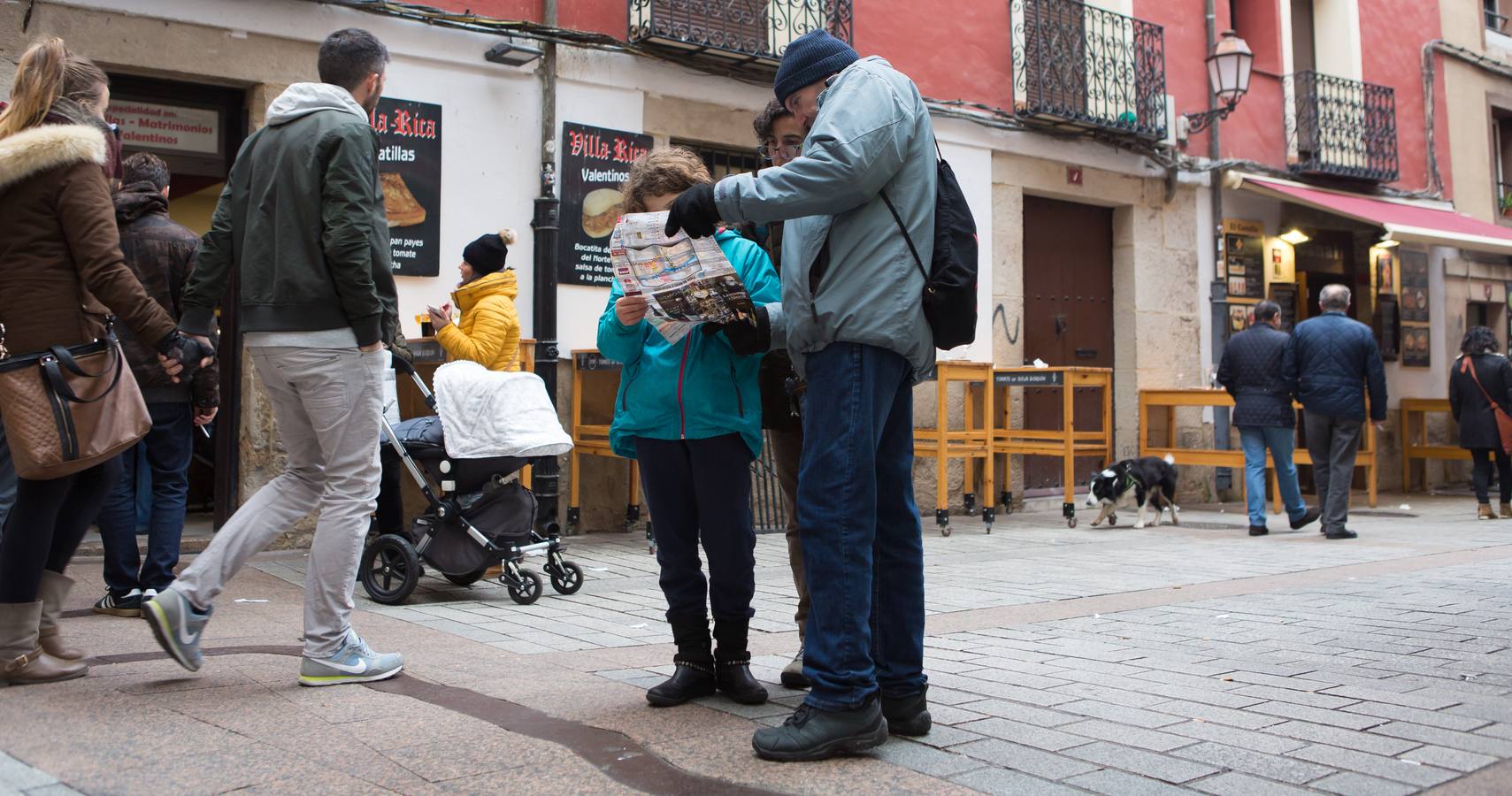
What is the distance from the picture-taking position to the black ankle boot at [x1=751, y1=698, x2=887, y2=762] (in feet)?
9.89

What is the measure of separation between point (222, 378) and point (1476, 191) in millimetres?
15412

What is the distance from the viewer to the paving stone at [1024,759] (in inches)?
117

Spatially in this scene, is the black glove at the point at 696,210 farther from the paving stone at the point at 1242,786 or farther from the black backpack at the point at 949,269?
the paving stone at the point at 1242,786

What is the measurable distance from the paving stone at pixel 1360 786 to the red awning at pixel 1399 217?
1112 cm

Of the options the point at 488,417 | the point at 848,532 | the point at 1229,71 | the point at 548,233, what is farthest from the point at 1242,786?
the point at 1229,71

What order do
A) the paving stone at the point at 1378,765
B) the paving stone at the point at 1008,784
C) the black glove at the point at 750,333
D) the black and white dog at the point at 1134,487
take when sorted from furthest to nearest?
1. the black and white dog at the point at 1134,487
2. the black glove at the point at 750,333
3. the paving stone at the point at 1378,765
4. the paving stone at the point at 1008,784

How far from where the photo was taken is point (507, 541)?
19.3ft

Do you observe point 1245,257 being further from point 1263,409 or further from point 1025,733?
point 1025,733

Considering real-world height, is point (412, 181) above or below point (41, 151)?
Result: above

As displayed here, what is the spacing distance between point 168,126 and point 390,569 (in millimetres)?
3684

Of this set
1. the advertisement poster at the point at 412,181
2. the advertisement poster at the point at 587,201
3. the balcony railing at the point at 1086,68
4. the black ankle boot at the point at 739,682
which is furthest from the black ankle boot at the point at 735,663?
the balcony railing at the point at 1086,68

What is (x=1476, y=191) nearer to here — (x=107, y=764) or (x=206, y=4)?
(x=206, y=4)

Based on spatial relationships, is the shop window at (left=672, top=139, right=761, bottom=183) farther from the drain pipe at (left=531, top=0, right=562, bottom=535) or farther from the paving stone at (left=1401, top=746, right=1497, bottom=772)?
the paving stone at (left=1401, top=746, right=1497, bottom=772)

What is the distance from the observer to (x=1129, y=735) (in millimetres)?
3322
